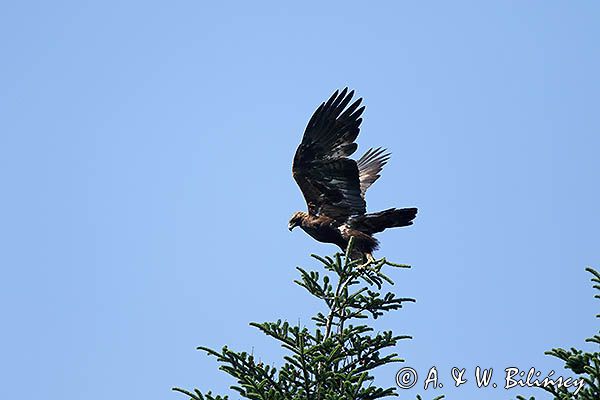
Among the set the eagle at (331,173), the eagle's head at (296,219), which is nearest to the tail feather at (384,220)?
the eagle at (331,173)

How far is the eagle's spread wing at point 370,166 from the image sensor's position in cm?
1484

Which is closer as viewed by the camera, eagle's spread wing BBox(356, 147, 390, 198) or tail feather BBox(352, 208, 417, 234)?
tail feather BBox(352, 208, 417, 234)

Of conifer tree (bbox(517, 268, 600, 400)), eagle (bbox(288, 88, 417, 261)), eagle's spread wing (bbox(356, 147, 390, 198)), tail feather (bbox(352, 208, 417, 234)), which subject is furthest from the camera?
eagle's spread wing (bbox(356, 147, 390, 198))

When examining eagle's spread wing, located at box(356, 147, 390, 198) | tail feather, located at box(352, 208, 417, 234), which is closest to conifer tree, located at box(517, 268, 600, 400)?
tail feather, located at box(352, 208, 417, 234)

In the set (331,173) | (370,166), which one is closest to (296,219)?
(331,173)

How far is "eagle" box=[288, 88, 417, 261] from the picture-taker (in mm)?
11172

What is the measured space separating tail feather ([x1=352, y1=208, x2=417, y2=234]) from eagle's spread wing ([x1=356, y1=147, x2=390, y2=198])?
3.71 meters

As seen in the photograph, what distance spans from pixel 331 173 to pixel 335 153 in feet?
0.92

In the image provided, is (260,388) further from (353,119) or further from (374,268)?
(353,119)

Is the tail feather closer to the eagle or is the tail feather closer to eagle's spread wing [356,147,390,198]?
the eagle

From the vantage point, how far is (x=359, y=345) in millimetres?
7332

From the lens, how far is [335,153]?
A: 36.9 ft

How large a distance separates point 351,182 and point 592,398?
5.50 m

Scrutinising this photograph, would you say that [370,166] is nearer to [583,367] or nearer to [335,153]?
[335,153]
